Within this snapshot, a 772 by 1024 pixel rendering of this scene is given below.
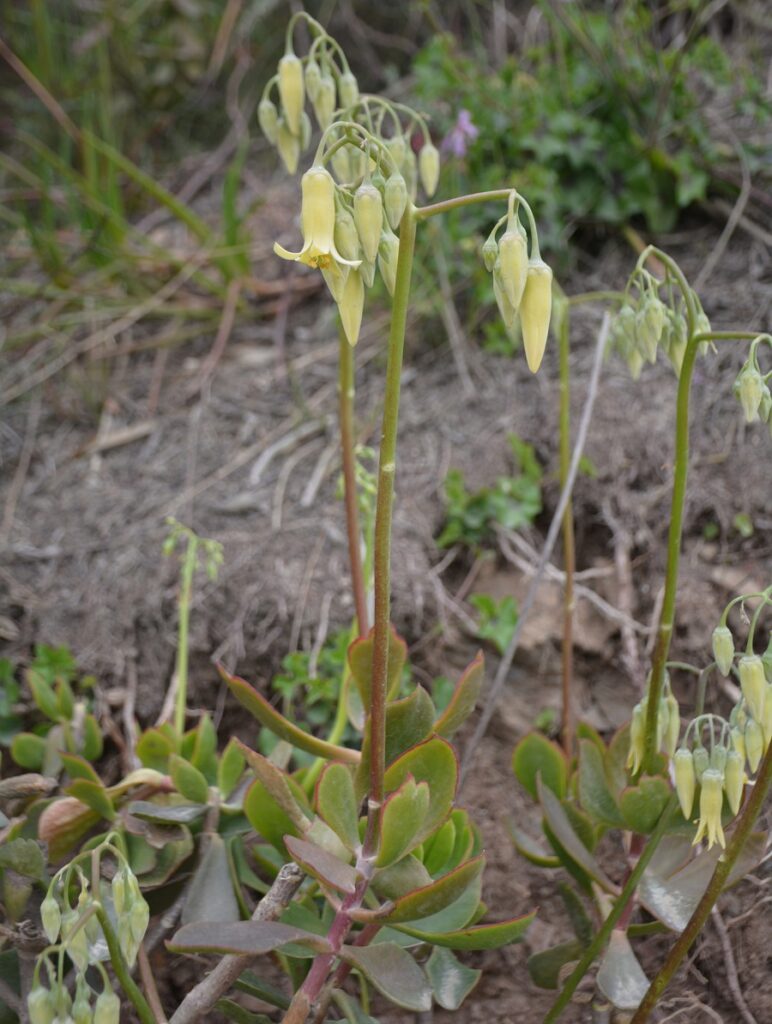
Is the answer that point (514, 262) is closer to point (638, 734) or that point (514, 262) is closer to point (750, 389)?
point (750, 389)

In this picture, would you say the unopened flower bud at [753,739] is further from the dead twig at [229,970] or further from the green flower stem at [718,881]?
the dead twig at [229,970]

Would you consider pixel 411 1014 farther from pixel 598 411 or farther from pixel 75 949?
pixel 598 411

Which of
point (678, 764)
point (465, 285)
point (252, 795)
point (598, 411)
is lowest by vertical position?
point (252, 795)

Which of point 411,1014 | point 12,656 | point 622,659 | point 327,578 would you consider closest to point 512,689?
point 622,659

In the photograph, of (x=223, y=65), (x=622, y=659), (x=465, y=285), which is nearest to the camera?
(x=622, y=659)

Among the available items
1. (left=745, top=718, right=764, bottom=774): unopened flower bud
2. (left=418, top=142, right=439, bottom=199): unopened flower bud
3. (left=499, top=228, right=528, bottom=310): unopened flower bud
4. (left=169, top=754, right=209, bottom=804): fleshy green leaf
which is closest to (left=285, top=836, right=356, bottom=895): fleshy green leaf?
(left=169, top=754, right=209, bottom=804): fleshy green leaf

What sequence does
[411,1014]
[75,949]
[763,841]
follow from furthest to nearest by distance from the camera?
1. [411,1014]
2. [763,841]
3. [75,949]

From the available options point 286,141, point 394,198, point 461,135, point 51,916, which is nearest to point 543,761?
point 51,916

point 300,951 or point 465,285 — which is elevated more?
point 465,285
